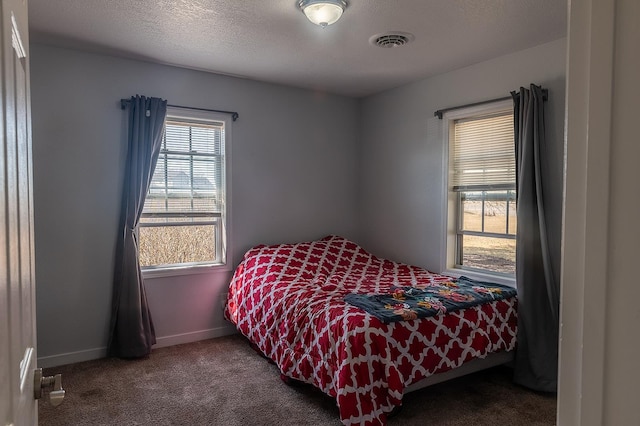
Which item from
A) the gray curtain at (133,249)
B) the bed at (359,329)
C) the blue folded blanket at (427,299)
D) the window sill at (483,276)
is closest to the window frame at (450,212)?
the window sill at (483,276)

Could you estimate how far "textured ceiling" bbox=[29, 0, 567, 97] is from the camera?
2520 millimetres

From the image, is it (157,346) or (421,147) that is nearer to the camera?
(157,346)

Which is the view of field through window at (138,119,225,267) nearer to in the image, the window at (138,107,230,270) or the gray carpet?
the window at (138,107,230,270)

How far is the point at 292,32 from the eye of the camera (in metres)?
2.89

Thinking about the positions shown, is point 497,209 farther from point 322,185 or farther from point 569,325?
point 569,325

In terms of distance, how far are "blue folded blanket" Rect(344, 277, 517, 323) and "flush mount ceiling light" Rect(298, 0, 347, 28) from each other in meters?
1.74

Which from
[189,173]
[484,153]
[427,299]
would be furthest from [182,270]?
[484,153]

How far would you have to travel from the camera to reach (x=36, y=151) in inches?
124

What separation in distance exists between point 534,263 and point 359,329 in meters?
1.49

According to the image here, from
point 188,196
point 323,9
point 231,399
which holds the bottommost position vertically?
point 231,399

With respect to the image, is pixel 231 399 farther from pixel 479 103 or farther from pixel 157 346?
pixel 479 103

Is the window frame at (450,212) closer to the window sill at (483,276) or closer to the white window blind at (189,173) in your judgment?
the window sill at (483,276)

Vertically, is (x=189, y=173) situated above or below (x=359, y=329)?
above

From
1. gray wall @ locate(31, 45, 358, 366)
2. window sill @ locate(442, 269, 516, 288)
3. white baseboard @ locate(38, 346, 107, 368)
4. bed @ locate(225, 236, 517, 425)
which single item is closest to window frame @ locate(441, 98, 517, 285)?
window sill @ locate(442, 269, 516, 288)
